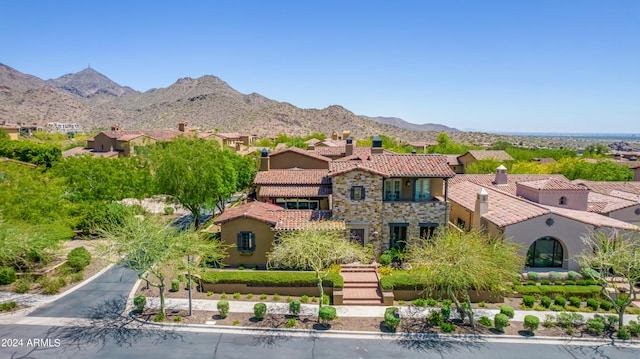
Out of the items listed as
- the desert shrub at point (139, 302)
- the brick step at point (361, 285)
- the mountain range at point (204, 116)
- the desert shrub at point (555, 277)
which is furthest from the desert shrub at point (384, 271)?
the mountain range at point (204, 116)

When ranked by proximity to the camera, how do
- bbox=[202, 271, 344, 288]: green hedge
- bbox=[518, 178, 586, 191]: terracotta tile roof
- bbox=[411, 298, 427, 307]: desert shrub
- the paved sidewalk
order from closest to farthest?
the paved sidewalk, bbox=[411, 298, 427, 307]: desert shrub, bbox=[202, 271, 344, 288]: green hedge, bbox=[518, 178, 586, 191]: terracotta tile roof

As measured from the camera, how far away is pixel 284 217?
27.5m

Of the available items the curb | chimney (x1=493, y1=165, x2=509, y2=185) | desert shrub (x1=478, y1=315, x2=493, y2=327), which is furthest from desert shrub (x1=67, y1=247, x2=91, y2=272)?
chimney (x1=493, y1=165, x2=509, y2=185)

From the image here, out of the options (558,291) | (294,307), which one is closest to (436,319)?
(294,307)

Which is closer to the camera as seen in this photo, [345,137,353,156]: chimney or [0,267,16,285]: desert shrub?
[0,267,16,285]: desert shrub

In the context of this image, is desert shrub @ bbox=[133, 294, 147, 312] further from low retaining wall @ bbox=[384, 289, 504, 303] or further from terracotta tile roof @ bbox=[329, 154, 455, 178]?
terracotta tile roof @ bbox=[329, 154, 455, 178]

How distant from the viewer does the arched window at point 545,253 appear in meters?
26.0

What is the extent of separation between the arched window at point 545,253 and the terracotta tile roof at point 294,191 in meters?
16.6

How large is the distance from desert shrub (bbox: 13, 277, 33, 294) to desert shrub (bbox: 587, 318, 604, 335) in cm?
3292

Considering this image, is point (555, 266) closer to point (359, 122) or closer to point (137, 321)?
point (137, 321)

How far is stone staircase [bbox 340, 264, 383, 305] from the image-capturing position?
22.0 m

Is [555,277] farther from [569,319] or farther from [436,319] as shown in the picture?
[436,319]

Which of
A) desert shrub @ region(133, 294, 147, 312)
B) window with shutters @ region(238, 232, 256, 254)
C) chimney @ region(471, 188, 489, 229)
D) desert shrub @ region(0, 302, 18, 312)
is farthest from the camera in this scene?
chimney @ region(471, 188, 489, 229)

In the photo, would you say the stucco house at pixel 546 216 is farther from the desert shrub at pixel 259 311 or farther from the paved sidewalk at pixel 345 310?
the desert shrub at pixel 259 311
